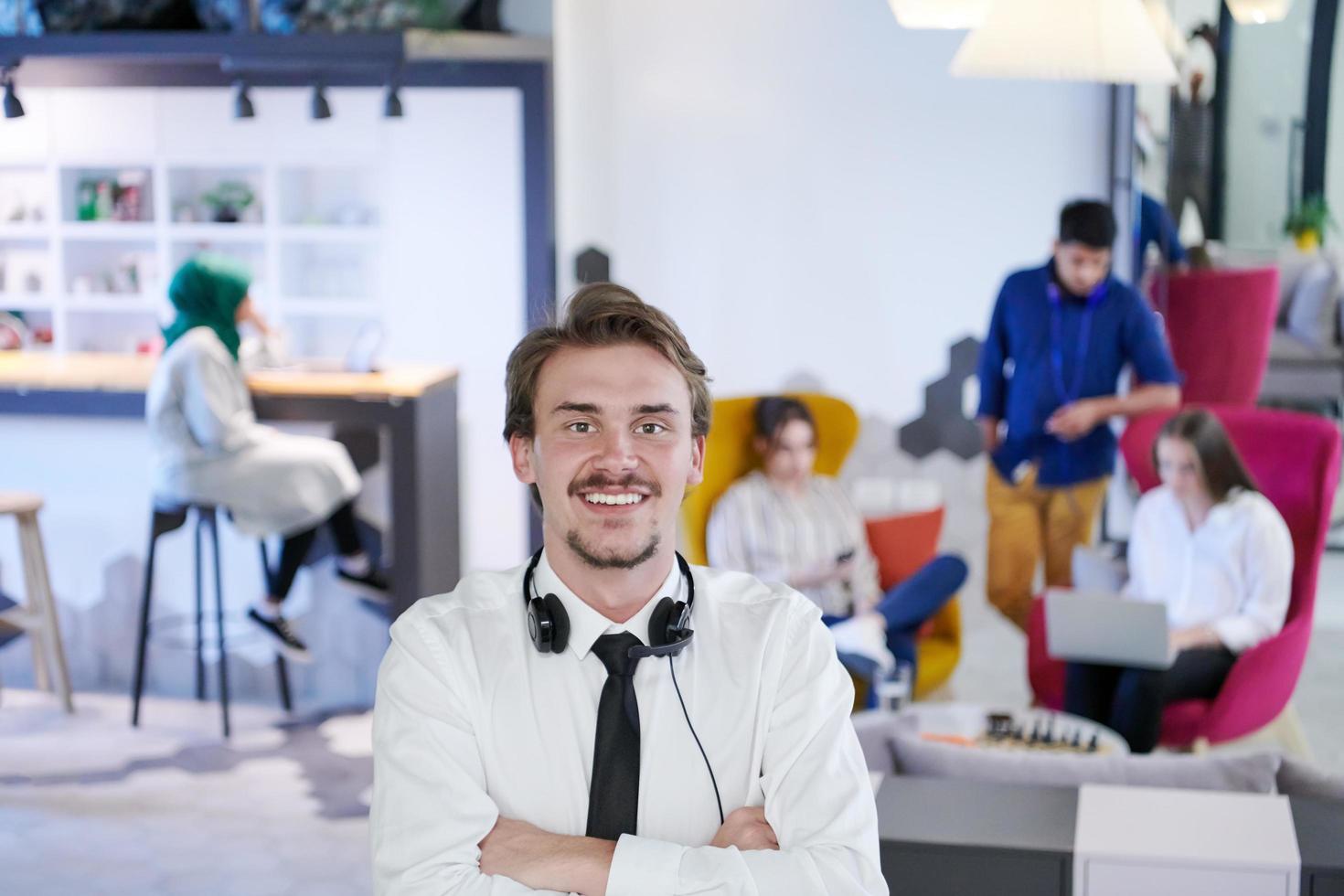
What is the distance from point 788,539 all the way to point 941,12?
6.38ft

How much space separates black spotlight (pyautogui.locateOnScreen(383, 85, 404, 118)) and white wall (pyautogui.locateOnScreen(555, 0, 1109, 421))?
574mm

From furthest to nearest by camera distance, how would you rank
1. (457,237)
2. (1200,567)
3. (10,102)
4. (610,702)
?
1. (457,237)
2. (10,102)
3. (1200,567)
4. (610,702)

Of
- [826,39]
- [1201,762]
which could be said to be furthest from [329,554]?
[1201,762]

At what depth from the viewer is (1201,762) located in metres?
2.38

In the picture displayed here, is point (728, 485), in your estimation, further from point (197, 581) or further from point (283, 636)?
point (197, 581)

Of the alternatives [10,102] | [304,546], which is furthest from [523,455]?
[10,102]

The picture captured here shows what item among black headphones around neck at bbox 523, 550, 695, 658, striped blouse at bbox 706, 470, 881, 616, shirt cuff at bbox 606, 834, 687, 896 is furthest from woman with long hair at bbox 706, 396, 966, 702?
shirt cuff at bbox 606, 834, 687, 896

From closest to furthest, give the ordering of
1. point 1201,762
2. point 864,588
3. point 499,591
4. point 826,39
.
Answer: point 499,591 → point 1201,762 → point 864,588 → point 826,39

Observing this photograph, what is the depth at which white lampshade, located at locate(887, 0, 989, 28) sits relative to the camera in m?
2.46

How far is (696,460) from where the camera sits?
175 centimetres

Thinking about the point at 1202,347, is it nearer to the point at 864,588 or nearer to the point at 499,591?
the point at 864,588

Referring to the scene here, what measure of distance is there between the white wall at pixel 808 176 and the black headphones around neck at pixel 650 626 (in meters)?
3.75

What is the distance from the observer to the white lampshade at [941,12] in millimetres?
2459

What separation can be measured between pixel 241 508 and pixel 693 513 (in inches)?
50.7
